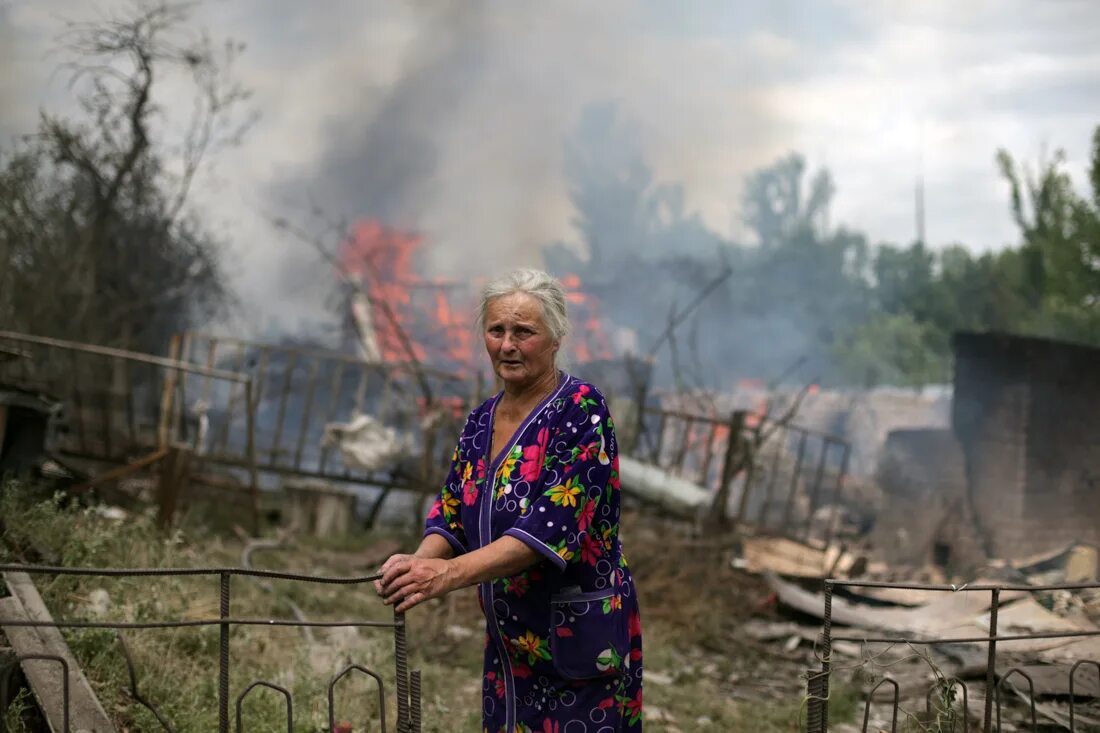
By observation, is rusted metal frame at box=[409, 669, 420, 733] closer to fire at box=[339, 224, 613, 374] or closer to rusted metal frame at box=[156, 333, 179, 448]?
rusted metal frame at box=[156, 333, 179, 448]

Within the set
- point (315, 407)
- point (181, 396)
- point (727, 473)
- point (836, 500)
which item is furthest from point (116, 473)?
point (315, 407)

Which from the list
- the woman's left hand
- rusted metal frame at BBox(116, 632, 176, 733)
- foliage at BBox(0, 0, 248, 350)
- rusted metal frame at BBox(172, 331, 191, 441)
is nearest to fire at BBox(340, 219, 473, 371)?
foliage at BBox(0, 0, 248, 350)

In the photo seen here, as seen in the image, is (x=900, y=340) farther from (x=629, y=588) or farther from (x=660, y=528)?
(x=629, y=588)

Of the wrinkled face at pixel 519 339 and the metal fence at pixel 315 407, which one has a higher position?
the wrinkled face at pixel 519 339

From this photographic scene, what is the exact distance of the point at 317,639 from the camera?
5.97m

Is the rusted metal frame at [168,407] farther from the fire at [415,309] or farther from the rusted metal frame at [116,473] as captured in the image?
the fire at [415,309]

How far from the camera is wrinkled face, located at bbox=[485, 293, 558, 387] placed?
2.43 m

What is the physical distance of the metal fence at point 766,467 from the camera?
10.7 m

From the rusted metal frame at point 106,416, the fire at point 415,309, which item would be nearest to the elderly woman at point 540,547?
the rusted metal frame at point 106,416

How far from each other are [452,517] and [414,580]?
382mm

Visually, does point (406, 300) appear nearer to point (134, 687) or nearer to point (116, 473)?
point (116, 473)

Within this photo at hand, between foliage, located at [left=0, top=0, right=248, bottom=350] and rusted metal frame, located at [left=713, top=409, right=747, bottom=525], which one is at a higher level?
foliage, located at [left=0, top=0, right=248, bottom=350]

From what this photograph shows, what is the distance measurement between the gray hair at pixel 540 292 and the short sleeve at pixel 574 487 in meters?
0.19

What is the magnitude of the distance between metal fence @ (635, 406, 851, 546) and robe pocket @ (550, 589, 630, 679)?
23.6 ft
